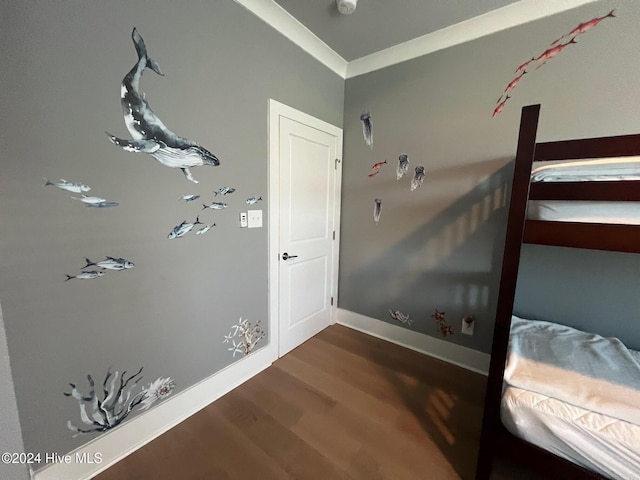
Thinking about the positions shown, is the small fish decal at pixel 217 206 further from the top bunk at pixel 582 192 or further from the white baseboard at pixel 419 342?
the white baseboard at pixel 419 342

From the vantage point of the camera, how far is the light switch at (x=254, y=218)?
5.83ft

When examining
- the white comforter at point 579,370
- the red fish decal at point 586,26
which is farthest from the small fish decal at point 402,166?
the white comforter at point 579,370

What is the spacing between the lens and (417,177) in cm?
214

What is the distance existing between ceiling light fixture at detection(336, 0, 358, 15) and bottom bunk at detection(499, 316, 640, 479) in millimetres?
2173

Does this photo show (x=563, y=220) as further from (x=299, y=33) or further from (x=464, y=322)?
(x=299, y=33)

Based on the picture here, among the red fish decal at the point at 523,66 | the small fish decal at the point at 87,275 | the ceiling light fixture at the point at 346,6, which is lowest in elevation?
the small fish decal at the point at 87,275

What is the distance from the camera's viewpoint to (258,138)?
5.77 feet

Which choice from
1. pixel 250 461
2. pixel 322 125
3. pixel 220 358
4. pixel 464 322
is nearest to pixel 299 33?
pixel 322 125

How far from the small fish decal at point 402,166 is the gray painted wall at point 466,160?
5 cm

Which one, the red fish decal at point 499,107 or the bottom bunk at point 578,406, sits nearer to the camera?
the bottom bunk at point 578,406

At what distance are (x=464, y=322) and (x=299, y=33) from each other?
258 cm

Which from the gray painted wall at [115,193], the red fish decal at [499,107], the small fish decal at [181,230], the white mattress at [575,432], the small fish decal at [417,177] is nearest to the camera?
the white mattress at [575,432]

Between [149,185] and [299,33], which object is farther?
[299,33]

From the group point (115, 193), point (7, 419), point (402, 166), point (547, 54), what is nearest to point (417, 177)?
point (402, 166)
